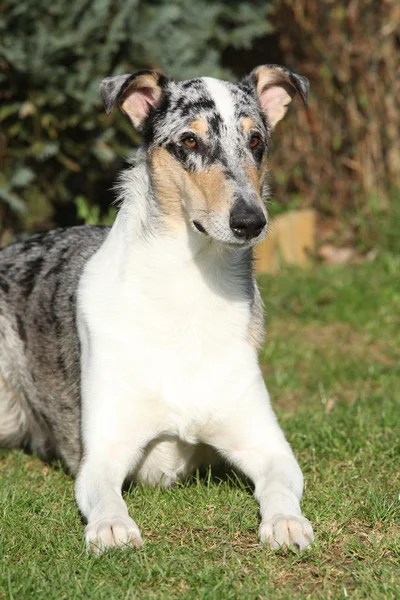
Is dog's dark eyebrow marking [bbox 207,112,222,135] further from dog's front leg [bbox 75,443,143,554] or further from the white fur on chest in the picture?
dog's front leg [bbox 75,443,143,554]

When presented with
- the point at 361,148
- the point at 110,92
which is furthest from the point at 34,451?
the point at 361,148

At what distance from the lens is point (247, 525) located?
376 centimetres

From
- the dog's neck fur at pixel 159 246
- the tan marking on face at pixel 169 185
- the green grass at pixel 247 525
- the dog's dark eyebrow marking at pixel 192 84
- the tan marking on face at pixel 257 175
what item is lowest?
the green grass at pixel 247 525

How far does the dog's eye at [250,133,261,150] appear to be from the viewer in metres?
4.20

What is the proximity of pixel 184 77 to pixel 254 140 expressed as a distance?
4008 millimetres

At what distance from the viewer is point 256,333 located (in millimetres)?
4426

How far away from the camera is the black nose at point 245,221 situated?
12.3 ft

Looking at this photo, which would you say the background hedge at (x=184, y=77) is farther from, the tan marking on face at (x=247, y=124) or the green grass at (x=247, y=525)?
the tan marking on face at (x=247, y=124)

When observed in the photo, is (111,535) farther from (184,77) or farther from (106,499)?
(184,77)

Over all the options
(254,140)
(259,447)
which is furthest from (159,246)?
(259,447)

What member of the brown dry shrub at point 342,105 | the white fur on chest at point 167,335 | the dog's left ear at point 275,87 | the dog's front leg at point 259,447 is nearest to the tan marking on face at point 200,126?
the white fur on chest at point 167,335

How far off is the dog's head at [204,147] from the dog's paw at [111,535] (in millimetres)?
1249

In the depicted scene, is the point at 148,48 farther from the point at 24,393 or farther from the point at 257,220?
the point at 257,220

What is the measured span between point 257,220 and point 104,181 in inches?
199
